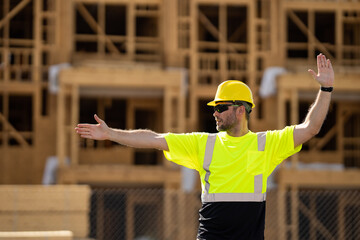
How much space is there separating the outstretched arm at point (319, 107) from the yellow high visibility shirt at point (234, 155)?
0.08m

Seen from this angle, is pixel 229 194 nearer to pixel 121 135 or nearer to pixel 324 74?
pixel 121 135

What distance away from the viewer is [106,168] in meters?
19.4

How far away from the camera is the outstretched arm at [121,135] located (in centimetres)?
369

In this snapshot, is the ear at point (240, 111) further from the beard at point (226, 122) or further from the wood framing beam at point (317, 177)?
the wood framing beam at point (317, 177)

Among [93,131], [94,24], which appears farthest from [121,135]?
[94,24]

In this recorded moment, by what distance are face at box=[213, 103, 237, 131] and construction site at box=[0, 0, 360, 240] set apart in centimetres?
1434

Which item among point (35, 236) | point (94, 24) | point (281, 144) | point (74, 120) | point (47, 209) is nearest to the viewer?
point (281, 144)

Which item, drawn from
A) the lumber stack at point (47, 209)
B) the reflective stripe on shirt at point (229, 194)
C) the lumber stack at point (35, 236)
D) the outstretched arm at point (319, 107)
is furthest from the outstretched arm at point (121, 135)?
the lumber stack at point (47, 209)

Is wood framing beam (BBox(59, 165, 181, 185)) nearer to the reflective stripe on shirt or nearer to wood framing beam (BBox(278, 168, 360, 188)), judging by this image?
wood framing beam (BBox(278, 168, 360, 188))

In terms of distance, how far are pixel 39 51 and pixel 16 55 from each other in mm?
866

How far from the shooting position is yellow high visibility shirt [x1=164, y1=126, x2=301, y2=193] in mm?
3688

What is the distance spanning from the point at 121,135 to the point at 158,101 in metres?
18.7

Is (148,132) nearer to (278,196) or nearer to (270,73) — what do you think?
(278,196)

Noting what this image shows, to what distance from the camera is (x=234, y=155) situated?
3.72 metres
